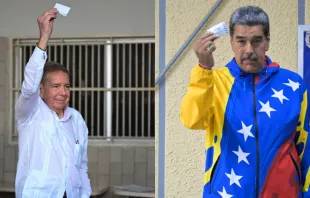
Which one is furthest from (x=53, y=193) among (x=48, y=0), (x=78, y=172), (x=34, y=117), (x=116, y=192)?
(x=48, y=0)

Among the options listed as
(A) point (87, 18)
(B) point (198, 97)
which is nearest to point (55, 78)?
(B) point (198, 97)

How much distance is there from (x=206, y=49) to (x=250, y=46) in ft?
0.81

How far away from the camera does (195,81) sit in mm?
1882

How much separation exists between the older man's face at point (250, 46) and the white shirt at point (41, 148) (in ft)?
3.70

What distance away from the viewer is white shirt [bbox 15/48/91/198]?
8.82 feet

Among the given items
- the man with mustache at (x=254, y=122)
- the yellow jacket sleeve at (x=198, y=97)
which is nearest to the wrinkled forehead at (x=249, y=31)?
the man with mustache at (x=254, y=122)

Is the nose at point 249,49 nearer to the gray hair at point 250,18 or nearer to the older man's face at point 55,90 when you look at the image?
the gray hair at point 250,18

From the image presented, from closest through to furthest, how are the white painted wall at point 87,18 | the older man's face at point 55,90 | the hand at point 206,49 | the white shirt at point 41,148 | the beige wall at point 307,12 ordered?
the hand at point 206,49, the white shirt at point 41,148, the older man's face at point 55,90, the beige wall at point 307,12, the white painted wall at point 87,18

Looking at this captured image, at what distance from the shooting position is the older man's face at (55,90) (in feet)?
9.53

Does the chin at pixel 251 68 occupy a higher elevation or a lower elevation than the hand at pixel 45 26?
lower

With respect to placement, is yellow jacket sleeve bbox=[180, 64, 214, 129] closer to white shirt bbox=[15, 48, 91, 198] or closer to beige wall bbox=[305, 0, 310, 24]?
white shirt bbox=[15, 48, 91, 198]

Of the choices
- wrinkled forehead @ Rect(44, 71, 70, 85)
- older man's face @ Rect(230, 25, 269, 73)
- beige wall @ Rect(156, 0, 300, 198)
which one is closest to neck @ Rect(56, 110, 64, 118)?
wrinkled forehead @ Rect(44, 71, 70, 85)

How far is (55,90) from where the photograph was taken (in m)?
2.90

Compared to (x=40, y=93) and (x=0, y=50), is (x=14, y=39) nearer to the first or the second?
(x=0, y=50)
